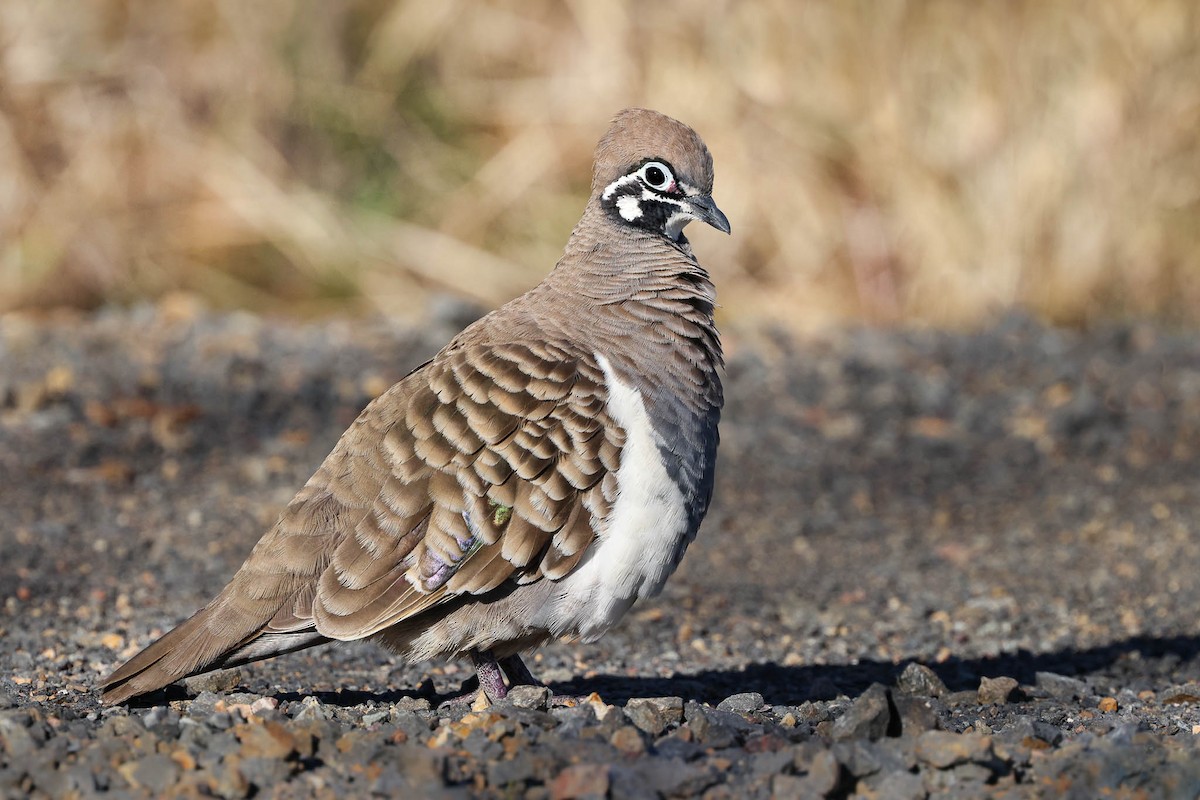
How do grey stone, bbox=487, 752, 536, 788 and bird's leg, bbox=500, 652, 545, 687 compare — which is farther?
bird's leg, bbox=500, 652, 545, 687

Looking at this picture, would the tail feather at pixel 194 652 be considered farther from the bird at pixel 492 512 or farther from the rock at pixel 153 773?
the rock at pixel 153 773

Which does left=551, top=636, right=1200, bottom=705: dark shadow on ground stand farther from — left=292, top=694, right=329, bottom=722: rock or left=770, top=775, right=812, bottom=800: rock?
left=770, top=775, right=812, bottom=800: rock

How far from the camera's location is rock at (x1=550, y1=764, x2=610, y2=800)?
2949mm

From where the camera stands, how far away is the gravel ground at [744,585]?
3.11 metres

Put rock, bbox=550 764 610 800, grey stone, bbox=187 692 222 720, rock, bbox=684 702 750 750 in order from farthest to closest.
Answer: grey stone, bbox=187 692 222 720
rock, bbox=684 702 750 750
rock, bbox=550 764 610 800

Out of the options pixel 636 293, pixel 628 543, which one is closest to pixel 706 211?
pixel 636 293

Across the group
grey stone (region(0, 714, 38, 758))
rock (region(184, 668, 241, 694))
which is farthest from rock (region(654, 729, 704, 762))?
rock (region(184, 668, 241, 694))

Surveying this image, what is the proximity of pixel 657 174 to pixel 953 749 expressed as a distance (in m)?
2.01

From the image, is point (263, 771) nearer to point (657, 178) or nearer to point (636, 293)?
point (636, 293)

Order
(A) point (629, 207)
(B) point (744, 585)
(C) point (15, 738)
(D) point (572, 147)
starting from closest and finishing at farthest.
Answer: (C) point (15, 738) < (A) point (629, 207) < (B) point (744, 585) < (D) point (572, 147)

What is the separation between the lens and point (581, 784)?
2.97 metres

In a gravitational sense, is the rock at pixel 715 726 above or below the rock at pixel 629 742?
below

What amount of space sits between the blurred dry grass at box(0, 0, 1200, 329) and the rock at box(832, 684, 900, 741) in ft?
20.2

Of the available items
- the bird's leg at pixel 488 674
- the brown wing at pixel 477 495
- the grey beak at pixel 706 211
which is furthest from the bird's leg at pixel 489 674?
the grey beak at pixel 706 211
